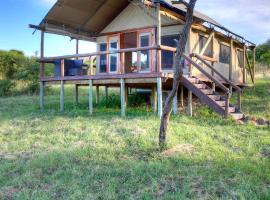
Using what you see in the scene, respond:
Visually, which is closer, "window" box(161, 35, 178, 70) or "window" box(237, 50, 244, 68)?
"window" box(161, 35, 178, 70)

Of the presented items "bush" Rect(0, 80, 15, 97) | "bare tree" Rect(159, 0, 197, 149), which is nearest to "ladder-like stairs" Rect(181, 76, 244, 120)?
"bare tree" Rect(159, 0, 197, 149)

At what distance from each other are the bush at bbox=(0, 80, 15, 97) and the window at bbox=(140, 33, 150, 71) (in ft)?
45.1

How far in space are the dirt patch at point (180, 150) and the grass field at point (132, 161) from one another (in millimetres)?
19

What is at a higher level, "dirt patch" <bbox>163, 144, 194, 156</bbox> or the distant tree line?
the distant tree line

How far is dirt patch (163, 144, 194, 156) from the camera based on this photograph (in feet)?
22.4

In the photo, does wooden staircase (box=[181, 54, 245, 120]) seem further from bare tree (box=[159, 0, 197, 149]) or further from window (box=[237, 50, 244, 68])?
window (box=[237, 50, 244, 68])

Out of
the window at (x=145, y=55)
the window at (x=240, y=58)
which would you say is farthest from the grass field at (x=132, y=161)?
the window at (x=240, y=58)

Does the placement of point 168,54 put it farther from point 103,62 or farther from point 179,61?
point 179,61

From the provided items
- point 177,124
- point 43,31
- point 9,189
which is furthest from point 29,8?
point 9,189

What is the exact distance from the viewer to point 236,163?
6.20m

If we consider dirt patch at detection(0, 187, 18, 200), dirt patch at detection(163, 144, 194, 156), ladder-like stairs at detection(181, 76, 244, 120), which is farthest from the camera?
ladder-like stairs at detection(181, 76, 244, 120)

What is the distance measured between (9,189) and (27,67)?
21.9 meters

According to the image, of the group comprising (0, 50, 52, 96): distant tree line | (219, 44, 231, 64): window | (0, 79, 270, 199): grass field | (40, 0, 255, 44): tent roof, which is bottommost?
(0, 79, 270, 199): grass field

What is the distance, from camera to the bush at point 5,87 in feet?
81.5
